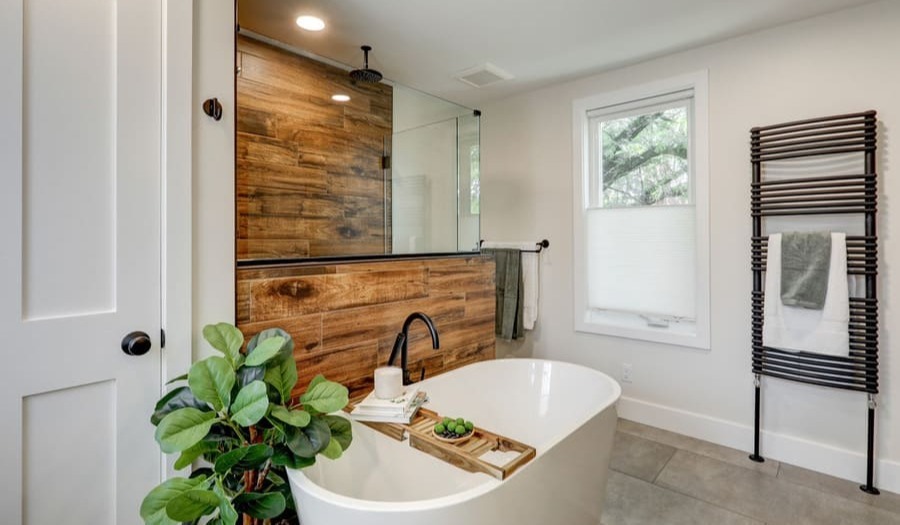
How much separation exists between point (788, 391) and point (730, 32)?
2158 mm

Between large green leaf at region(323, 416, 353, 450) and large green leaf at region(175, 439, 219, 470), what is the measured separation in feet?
1.01

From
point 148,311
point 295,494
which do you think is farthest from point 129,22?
point 295,494

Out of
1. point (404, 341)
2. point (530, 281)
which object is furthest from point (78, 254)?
point (530, 281)

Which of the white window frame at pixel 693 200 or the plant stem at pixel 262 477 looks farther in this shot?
the white window frame at pixel 693 200

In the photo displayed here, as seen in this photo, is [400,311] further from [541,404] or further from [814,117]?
[814,117]

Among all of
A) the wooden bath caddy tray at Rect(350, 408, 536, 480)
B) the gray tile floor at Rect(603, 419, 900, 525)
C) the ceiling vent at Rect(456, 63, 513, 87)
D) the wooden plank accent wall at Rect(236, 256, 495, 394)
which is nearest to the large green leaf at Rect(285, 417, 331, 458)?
the wooden bath caddy tray at Rect(350, 408, 536, 480)

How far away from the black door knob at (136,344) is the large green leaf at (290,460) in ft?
1.68

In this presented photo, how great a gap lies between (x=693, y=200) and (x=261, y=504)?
2.93 m

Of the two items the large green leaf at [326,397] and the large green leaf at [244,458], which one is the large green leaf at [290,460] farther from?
the large green leaf at [326,397]

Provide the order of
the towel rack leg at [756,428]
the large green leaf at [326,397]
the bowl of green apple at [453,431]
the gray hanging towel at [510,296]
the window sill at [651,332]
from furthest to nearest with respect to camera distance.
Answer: the gray hanging towel at [510,296], the window sill at [651,332], the towel rack leg at [756,428], the bowl of green apple at [453,431], the large green leaf at [326,397]

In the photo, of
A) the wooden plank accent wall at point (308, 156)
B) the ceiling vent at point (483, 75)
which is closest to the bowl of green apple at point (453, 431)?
the wooden plank accent wall at point (308, 156)

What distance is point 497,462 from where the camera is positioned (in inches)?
49.9

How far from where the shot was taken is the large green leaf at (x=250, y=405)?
1.07m

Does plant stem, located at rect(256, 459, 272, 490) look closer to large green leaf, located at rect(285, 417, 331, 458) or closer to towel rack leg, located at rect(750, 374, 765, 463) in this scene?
large green leaf, located at rect(285, 417, 331, 458)
